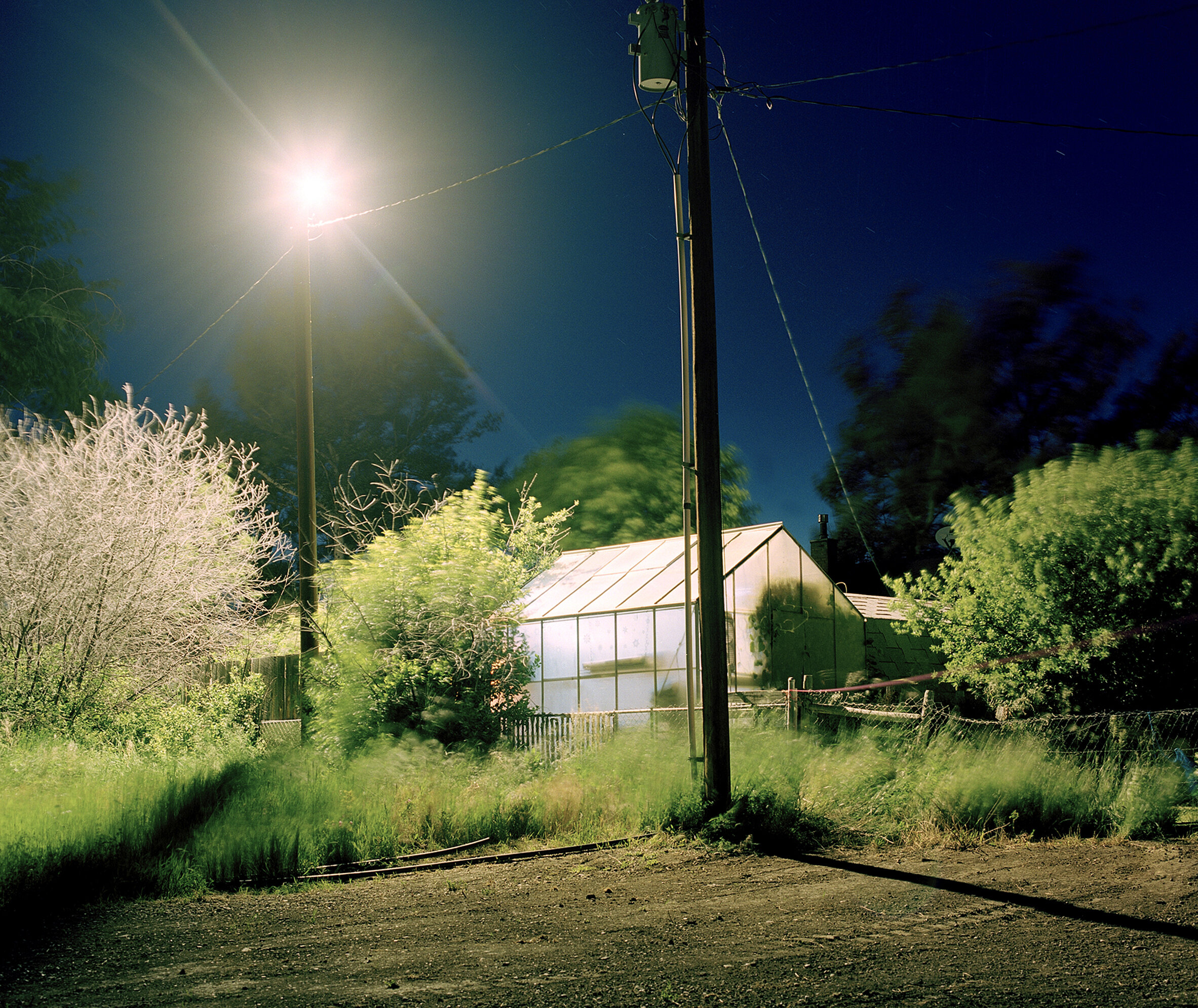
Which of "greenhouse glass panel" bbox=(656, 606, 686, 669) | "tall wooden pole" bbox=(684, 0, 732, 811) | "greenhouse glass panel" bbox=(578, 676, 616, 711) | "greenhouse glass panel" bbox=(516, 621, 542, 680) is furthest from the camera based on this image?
"greenhouse glass panel" bbox=(516, 621, 542, 680)

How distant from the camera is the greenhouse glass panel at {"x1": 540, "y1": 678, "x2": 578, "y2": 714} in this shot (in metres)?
18.4

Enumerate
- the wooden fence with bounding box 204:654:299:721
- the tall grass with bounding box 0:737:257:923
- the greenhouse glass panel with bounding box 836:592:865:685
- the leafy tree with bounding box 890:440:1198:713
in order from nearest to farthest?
1. the tall grass with bounding box 0:737:257:923
2. the leafy tree with bounding box 890:440:1198:713
3. the wooden fence with bounding box 204:654:299:721
4. the greenhouse glass panel with bounding box 836:592:865:685

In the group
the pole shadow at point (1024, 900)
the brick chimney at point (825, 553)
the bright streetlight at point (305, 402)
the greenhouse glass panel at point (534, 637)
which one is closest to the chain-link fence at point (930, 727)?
the pole shadow at point (1024, 900)

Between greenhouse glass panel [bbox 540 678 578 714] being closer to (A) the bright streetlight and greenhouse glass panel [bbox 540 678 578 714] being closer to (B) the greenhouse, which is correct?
(B) the greenhouse

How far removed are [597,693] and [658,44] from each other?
11.7 m

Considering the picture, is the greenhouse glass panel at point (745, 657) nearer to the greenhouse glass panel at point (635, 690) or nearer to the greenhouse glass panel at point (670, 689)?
the greenhouse glass panel at point (670, 689)

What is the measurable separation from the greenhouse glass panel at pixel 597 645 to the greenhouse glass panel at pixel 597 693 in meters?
0.10

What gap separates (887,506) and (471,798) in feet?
94.0

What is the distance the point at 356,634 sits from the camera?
1291 cm

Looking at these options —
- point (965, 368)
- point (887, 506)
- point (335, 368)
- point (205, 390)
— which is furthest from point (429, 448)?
point (965, 368)

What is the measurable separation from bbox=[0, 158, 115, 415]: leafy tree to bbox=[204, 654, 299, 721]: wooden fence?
13.7 m

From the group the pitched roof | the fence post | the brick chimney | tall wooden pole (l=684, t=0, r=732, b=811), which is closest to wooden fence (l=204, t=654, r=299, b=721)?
tall wooden pole (l=684, t=0, r=732, b=811)

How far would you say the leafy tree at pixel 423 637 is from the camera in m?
12.5

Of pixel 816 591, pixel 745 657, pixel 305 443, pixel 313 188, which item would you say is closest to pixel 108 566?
pixel 305 443
